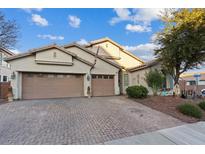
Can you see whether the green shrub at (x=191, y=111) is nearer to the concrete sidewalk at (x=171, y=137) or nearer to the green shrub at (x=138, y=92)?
the concrete sidewalk at (x=171, y=137)

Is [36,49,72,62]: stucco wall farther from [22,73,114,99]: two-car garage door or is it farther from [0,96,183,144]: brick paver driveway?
[0,96,183,144]: brick paver driveway

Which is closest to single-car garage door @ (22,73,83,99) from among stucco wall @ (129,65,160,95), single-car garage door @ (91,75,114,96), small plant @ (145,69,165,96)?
single-car garage door @ (91,75,114,96)

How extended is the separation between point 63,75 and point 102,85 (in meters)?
4.36

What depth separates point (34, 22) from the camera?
41.6 feet

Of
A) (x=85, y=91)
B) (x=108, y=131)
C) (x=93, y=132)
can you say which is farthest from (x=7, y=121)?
(x=85, y=91)

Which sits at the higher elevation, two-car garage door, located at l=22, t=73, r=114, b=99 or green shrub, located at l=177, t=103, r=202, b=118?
Answer: two-car garage door, located at l=22, t=73, r=114, b=99

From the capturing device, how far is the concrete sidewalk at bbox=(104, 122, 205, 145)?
4.87 m

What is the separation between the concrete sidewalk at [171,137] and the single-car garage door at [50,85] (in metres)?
9.79

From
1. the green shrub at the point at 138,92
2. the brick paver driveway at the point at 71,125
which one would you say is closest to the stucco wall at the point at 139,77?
the green shrub at the point at 138,92

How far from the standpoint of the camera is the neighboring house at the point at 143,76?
15334mm

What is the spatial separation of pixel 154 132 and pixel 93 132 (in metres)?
2.50
